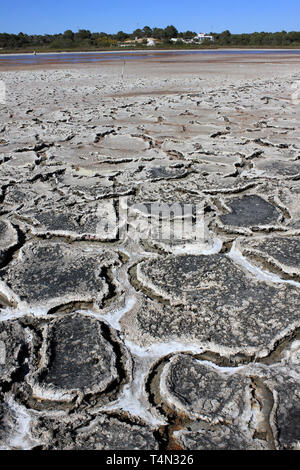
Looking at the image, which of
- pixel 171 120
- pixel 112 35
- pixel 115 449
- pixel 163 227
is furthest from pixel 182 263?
pixel 112 35

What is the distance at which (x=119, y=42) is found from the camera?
44969mm

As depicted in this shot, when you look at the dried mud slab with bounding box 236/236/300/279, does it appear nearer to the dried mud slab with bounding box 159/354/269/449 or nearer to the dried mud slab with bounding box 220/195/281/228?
the dried mud slab with bounding box 220/195/281/228

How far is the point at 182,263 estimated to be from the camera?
1685mm

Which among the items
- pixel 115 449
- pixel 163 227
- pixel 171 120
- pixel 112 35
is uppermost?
pixel 112 35

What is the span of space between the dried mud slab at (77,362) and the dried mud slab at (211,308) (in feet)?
0.35

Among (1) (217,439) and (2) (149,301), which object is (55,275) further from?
(1) (217,439)

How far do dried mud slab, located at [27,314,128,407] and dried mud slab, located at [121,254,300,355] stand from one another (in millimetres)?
107

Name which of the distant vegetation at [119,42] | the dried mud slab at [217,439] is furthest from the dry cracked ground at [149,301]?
the distant vegetation at [119,42]

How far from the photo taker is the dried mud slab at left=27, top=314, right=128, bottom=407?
3.52 ft

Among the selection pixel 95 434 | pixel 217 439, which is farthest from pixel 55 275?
pixel 217 439

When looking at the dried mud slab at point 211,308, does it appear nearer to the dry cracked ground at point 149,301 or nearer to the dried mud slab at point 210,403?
the dry cracked ground at point 149,301

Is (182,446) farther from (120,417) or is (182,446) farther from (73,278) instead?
(73,278)

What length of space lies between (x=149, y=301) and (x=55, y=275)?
45cm

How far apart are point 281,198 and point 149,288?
1.22 metres
